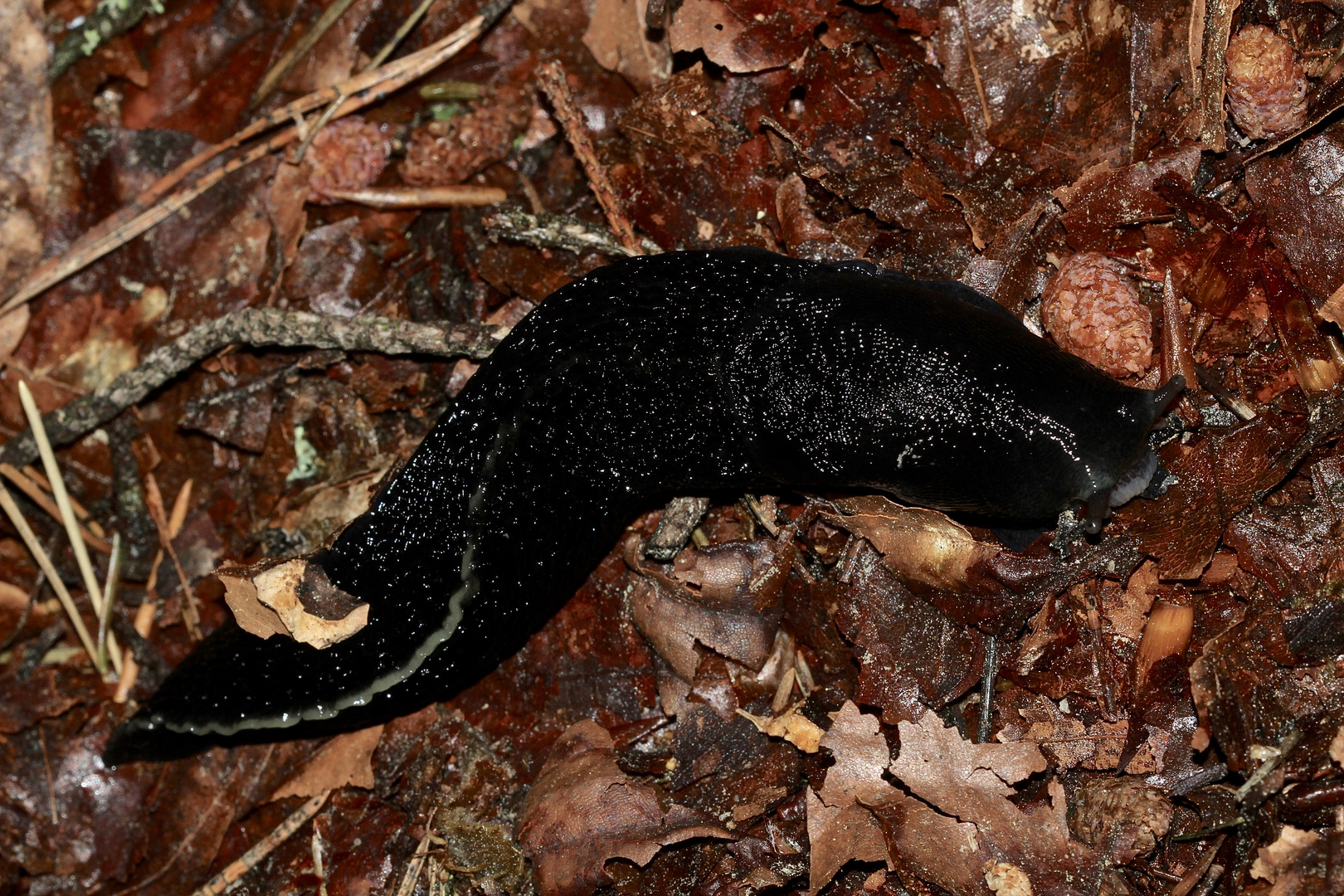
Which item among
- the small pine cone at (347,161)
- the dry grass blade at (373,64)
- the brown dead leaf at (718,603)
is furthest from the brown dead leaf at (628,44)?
the brown dead leaf at (718,603)

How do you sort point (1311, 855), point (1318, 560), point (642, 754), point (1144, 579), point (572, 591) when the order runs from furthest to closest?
point (572, 591), point (642, 754), point (1144, 579), point (1318, 560), point (1311, 855)

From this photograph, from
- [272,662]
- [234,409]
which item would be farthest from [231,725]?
[234,409]

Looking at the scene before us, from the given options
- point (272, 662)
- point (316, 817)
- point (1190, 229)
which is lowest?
point (316, 817)

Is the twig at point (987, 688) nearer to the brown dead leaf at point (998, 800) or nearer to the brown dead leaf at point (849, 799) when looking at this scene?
the brown dead leaf at point (998, 800)

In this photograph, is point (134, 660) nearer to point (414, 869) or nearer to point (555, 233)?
point (414, 869)

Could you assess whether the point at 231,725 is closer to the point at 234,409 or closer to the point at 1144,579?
the point at 234,409

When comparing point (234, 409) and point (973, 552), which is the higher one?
point (973, 552)

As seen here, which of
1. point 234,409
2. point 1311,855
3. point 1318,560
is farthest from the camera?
point 234,409
